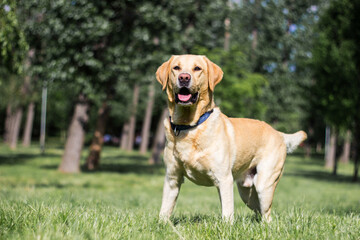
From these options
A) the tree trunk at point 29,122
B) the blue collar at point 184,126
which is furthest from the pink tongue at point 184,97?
the tree trunk at point 29,122

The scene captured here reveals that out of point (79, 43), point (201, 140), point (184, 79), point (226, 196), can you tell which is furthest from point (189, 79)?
point (79, 43)

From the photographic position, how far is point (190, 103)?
12.9ft

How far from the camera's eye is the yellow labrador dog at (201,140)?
395 cm

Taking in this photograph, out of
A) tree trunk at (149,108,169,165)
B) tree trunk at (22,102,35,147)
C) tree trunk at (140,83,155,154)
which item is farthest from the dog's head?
tree trunk at (22,102,35,147)

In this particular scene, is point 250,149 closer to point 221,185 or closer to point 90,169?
point 221,185

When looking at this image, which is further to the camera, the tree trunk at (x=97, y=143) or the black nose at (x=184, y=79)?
the tree trunk at (x=97, y=143)

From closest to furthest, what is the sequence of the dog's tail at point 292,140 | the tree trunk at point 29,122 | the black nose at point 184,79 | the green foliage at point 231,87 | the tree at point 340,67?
the black nose at point 184,79, the dog's tail at point 292,140, the green foliage at point 231,87, the tree at point 340,67, the tree trunk at point 29,122

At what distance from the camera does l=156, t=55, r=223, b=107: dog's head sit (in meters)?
3.89

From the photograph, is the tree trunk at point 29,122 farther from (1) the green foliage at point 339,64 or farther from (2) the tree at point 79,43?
(1) the green foliage at point 339,64

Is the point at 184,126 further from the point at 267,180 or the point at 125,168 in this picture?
the point at 125,168

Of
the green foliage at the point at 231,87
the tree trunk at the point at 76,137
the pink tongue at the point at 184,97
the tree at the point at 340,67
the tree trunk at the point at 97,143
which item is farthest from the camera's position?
the tree trunk at the point at 97,143

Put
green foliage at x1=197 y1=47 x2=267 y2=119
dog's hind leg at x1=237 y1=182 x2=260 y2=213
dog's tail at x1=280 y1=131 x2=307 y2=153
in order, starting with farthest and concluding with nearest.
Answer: green foliage at x1=197 y1=47 x2=267 y2=119 → dog's tail at x1=280 y1=131 x2=307 y2=153 → dog's hind leg at x1=237 y1=182 x2=260 y2=213

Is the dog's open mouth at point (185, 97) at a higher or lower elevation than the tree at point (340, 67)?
lower

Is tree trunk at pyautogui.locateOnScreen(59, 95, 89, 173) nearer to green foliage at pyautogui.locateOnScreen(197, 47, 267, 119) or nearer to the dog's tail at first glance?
green foliage at pyautogui.locateOnScreen(197, 47, 267, 119)
